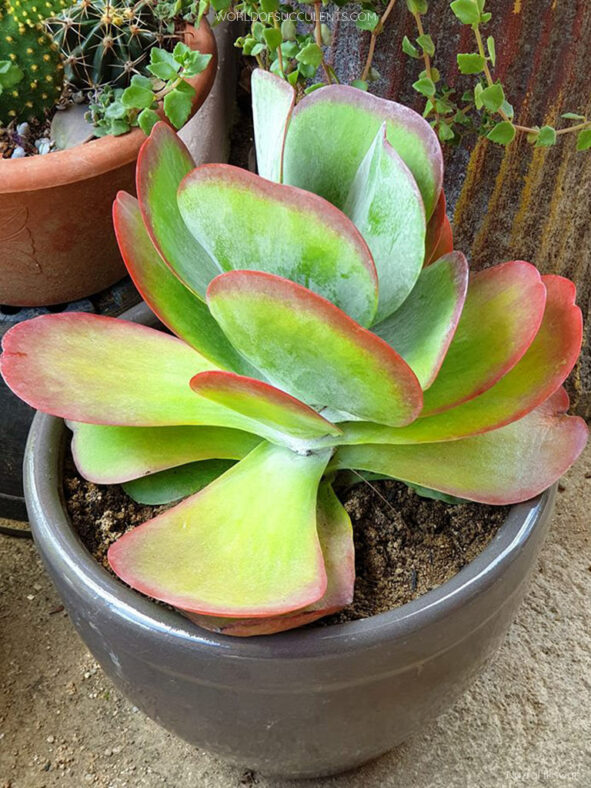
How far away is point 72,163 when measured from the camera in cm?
102

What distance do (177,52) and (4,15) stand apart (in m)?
0.28

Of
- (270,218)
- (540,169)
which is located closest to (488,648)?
(270,218)

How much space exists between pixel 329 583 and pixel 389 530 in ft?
0.44

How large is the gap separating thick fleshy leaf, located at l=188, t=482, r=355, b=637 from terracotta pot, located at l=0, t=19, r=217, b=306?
48 cm

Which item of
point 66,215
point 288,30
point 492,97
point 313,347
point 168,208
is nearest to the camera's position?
point 313,347

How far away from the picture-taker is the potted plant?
65 centimetres

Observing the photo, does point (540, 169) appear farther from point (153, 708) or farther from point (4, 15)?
point (153, 708)

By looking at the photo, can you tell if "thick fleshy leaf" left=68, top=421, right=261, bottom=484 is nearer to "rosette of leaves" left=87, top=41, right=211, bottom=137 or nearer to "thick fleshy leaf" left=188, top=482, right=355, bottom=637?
"thick fleshy leaf" left=188, top=482, right=355, bottom=637

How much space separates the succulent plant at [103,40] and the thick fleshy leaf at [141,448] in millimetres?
527

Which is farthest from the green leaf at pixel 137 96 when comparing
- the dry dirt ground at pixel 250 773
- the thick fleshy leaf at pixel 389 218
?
the dry dirt ground at pixel 250 773

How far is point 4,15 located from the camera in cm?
114

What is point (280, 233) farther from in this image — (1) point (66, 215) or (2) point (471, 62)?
(1) point (66, 215)

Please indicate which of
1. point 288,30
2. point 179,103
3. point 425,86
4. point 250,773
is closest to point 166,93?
point 179,103

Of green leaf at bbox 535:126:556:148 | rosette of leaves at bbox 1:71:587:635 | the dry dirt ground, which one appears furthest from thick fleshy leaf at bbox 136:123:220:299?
the dry dirt ground
